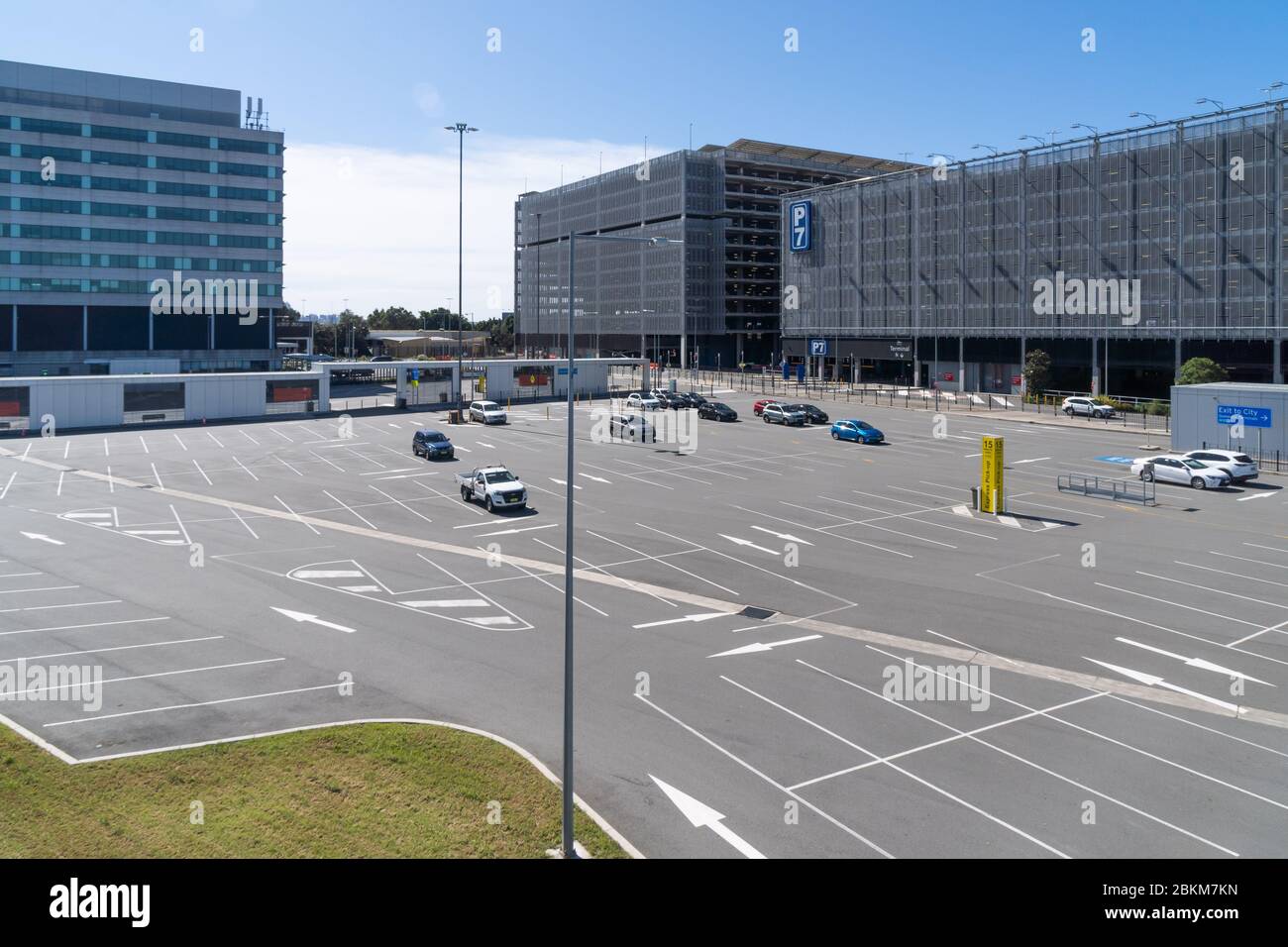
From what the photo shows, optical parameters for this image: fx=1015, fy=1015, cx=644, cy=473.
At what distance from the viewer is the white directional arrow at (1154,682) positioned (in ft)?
61.3

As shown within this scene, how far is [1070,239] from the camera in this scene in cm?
9094

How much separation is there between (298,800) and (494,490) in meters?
23.9

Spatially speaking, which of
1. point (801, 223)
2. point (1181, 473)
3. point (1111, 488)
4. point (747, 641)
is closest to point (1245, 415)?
point (1181, 473)

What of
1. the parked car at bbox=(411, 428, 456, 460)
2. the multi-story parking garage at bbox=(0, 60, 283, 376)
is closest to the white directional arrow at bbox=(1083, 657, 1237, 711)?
the parked car at bbox=(411, 428, 456, 460)

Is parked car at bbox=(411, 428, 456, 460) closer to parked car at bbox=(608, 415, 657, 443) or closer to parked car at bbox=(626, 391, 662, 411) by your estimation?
parked car at bbox=(608, 415, 657, 443)

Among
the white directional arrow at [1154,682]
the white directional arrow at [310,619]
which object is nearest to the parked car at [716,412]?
the white directional arrow at [310,619]

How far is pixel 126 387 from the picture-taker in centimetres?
6638

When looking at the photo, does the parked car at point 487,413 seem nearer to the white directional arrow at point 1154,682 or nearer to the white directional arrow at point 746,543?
the white directional arrow at point 746,543

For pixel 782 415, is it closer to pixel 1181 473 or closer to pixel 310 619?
pixel 1181 473
